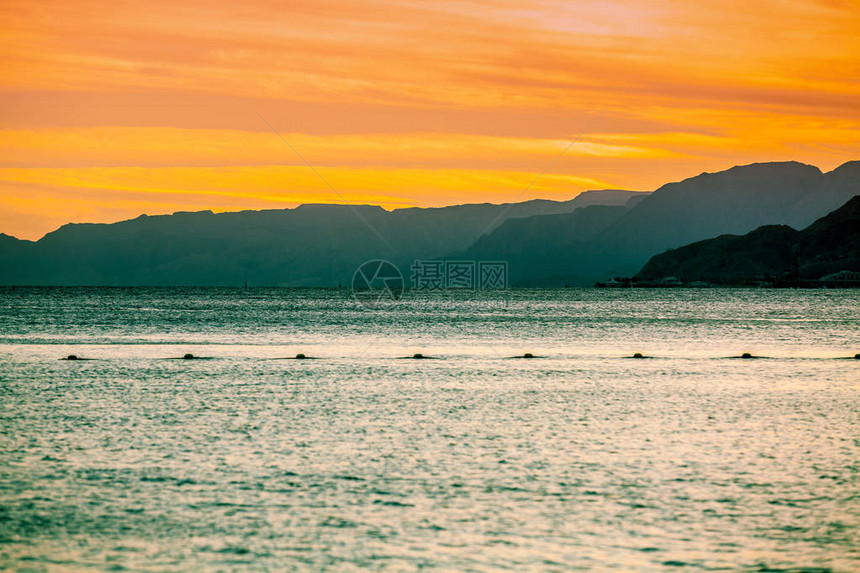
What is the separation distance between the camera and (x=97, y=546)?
15641 millimetres

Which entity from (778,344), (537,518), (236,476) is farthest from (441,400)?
(778,344)

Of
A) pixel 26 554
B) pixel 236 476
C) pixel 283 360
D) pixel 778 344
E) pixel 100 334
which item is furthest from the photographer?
pixel 100 334

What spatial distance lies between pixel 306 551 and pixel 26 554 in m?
4.63

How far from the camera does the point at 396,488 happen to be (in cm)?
1986

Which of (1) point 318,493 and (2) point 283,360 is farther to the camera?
(2) point 283,360

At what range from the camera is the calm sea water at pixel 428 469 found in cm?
1545

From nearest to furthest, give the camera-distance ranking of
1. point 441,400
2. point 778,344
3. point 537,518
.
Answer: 1. point 537,518
2. point 441,400
3. point 778,344

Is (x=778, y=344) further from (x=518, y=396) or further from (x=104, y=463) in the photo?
(x=104, y=463)

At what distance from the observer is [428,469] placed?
2192cm

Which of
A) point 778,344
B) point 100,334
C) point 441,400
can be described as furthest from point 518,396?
point 100,334

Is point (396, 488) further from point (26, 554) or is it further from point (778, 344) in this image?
point (778, 344)

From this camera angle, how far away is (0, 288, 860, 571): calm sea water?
15453mm

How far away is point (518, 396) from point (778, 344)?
4292cm

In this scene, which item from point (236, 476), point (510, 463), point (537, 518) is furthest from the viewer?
point (510, 463)
